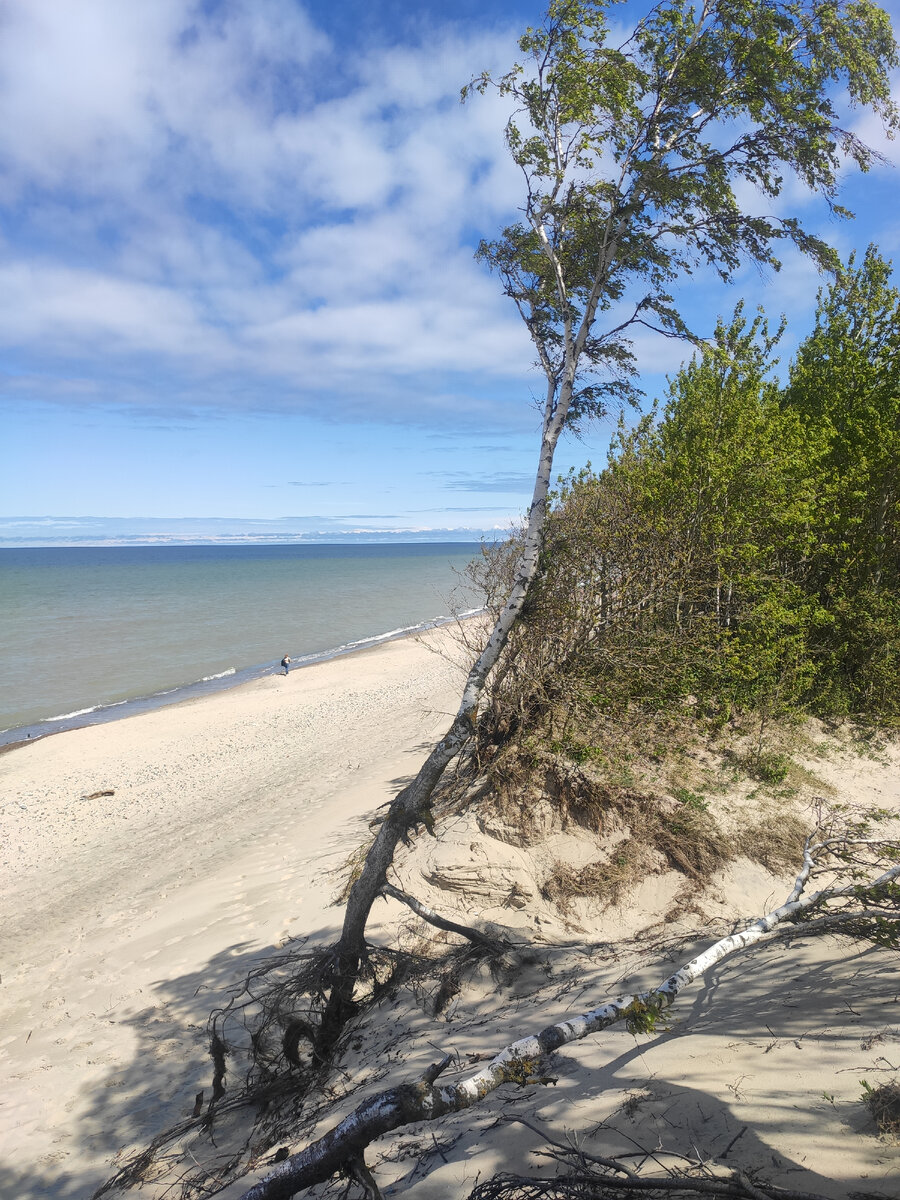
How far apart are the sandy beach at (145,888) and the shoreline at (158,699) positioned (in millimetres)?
1599

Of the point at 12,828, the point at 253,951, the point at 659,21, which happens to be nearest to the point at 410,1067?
the point at 253,951

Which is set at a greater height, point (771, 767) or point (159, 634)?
point (771, 767)

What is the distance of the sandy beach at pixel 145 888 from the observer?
6395 millimetres

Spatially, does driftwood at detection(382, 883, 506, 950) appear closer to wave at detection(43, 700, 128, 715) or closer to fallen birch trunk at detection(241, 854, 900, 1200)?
fallen birch trunk at detection(241, 854, 900, 1200)

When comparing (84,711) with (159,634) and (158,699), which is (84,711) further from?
(159,634)

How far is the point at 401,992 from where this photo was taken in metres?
6.50

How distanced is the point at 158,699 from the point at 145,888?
57.6 ft

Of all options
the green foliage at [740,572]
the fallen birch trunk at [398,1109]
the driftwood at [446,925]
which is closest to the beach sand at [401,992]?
the driftwood at [446,925]

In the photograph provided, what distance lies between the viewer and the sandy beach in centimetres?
639

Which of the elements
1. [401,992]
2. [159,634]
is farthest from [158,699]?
[401,992]

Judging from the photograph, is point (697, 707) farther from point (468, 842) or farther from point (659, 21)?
point (659, 21)

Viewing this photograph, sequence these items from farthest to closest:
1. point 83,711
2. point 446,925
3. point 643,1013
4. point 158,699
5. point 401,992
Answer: point 158,699, point 83,711, point 401,992, point 446,925, point 643,1013

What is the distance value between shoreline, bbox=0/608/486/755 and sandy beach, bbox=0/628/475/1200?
160cm

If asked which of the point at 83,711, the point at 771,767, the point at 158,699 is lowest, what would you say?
the point at 83,711
